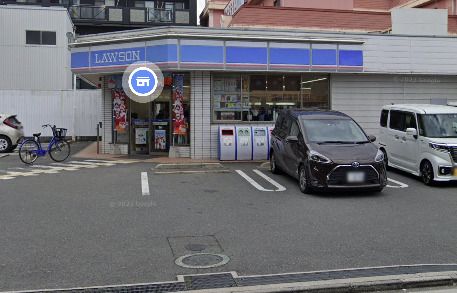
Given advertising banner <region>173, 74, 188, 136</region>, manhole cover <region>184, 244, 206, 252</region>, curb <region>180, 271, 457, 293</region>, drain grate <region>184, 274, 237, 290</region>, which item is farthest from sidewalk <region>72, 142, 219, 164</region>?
curb <region>180, 271, 457, 293</region>

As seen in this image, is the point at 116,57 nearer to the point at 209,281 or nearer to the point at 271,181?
the point at 271,181

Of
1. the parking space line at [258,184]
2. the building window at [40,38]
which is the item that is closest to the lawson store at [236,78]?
the parking space line at [258,184]

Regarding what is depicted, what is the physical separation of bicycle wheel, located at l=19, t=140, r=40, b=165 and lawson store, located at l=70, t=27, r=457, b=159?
290 cm

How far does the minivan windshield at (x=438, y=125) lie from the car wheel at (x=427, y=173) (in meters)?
0.73

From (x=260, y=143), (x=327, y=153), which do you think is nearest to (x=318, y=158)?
(x=327, y=153)

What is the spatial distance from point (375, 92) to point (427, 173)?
633cm

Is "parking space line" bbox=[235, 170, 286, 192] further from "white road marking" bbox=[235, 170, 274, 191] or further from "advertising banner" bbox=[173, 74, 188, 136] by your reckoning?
"advertising banner" bbox=[173, 74, 188, 136]

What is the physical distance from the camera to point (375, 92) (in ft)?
57.4

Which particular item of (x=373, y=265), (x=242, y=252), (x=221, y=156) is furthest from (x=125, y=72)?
(x=373, y=265)

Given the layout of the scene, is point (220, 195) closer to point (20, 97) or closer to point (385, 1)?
point (20, 97)

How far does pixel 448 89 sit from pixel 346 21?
21.4 feet

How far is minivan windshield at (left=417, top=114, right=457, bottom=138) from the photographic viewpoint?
1201 cm

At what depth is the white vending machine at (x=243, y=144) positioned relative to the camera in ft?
52.0

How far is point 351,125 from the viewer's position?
465 inches
